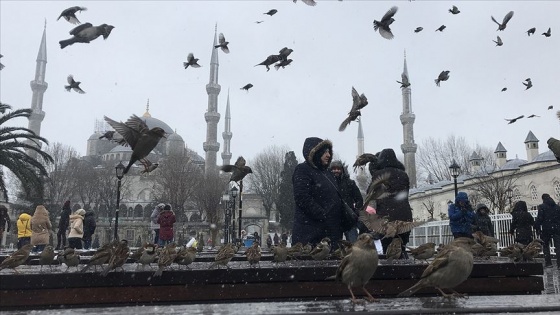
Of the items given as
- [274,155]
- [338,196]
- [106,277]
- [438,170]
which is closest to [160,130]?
[106,277]

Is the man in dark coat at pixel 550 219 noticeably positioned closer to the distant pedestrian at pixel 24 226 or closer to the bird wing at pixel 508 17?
the bird wing at pixel 508 17

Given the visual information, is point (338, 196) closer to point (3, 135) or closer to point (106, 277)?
point (106, 277)

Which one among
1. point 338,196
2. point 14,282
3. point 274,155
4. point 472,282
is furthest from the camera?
point 274,155

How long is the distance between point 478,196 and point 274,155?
92.1ft

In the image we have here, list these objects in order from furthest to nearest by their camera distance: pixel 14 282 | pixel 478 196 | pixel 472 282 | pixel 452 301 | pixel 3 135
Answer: pixel 478 196, pixel 3 135, pixel 472 282, pixel 14 282, pixel 452 301

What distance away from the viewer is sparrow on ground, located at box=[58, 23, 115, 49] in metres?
8.22

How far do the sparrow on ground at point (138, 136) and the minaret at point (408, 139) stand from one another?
225ft

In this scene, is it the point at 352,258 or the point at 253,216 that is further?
the point at 253,216

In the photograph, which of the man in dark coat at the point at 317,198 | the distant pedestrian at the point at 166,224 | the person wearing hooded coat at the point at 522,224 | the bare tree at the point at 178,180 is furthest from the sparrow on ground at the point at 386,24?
the bare tree at the point at 178,180

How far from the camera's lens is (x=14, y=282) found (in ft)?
14.2

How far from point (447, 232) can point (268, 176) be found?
41403 millimetres

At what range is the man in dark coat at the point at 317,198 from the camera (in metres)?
6.62

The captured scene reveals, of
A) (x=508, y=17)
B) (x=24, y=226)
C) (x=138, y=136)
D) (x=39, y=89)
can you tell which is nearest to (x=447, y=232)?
(x=508, y=17)

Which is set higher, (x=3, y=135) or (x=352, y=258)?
(x=3, y=135)
